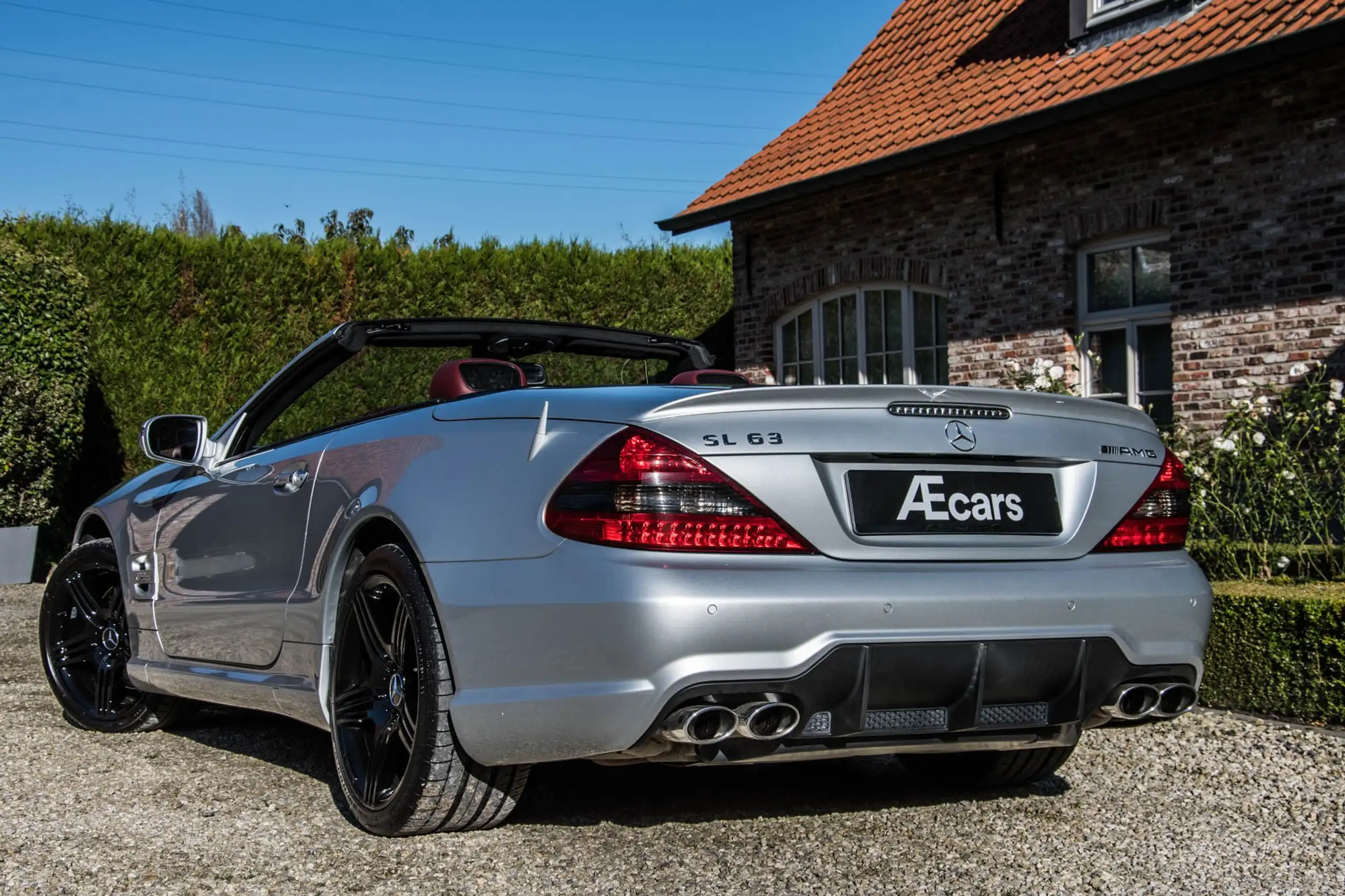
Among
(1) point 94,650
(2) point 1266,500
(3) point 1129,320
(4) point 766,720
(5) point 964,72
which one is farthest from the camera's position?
(5) point 964,72

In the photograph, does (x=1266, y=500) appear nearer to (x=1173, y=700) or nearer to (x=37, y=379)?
(x=1173, y=700)

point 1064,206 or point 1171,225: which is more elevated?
point 1064,206

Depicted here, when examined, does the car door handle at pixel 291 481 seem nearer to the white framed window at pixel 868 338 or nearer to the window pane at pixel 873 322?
the white framed window at pixel 868 338

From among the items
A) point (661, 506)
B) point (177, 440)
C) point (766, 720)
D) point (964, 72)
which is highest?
point (964, 72)

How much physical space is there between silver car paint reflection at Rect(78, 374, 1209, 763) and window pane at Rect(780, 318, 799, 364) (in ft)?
34.4

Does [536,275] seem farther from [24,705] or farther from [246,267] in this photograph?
[24,705]

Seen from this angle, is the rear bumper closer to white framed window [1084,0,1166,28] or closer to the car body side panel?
the car body side panel

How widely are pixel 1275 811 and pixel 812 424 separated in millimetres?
2087

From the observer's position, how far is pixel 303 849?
3.63 meters

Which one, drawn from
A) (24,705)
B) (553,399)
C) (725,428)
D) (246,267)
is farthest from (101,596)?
(246,267)

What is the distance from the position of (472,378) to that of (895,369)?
931 centimetres

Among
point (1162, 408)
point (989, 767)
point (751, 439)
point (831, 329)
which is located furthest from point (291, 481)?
point (831, 329)

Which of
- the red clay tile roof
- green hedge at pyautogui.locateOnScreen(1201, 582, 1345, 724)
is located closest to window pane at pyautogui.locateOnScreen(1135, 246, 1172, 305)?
the red clay tile roof

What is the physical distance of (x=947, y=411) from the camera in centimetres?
346
